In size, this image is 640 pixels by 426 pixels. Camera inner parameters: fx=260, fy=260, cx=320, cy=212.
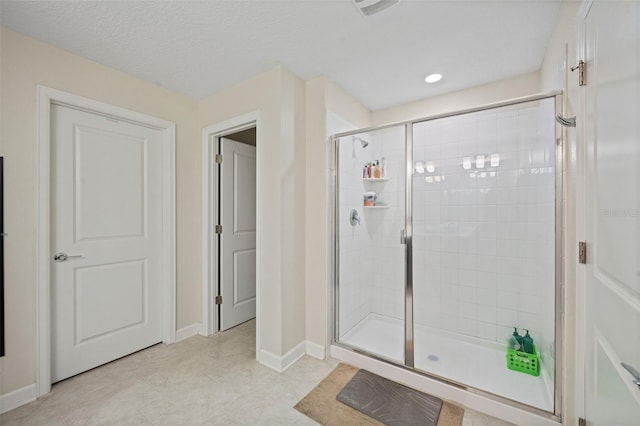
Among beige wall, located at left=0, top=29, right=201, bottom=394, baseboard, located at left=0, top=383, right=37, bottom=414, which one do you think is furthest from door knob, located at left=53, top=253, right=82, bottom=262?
baseboard, located at left=0, top=383, right=37, bottom=414

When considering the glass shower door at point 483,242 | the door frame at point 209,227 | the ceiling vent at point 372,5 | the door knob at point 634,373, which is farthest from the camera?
the door frame at point 209,227

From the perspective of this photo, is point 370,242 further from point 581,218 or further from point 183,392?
point 183,392

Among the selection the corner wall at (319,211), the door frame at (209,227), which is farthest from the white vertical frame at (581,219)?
the door frame at (209,227)

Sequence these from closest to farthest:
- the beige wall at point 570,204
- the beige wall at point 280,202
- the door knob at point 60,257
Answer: the beige wall at point 570,204, the door knob at point 60,257, the beige wall at point 280,202

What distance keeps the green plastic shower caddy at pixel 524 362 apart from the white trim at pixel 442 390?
0.59 metres

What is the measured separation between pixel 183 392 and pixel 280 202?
1520 millimetres

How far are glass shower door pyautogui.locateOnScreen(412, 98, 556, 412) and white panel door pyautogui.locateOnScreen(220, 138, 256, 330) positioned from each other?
73.1 inches

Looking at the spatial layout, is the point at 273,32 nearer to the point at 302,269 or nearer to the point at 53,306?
the point at 302,269

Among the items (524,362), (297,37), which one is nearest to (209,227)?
(297,37)

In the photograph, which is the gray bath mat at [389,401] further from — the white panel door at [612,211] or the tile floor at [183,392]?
the white panel door at [612,211]

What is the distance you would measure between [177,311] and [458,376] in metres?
2.53

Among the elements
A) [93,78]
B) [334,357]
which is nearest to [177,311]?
[334,357]

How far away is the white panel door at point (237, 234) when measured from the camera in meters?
2.82

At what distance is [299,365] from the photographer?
218 cm
